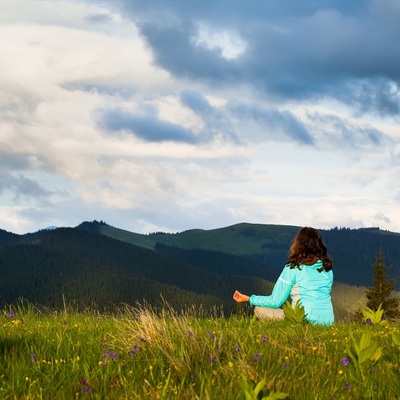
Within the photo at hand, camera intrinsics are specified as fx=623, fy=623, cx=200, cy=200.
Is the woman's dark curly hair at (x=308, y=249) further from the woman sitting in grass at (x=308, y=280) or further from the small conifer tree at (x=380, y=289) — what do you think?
the small conifer tree at (x=380, y=289)

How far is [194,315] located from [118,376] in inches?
236

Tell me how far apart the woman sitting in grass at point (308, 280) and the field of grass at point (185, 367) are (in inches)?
145

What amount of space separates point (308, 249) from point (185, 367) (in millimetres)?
6038

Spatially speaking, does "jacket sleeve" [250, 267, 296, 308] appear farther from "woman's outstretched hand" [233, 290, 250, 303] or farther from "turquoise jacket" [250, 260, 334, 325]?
"woman's outstretched hand" [233, 290, 250, 303]

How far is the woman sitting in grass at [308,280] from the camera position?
11.6 metres

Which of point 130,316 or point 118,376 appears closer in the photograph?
point 118,376

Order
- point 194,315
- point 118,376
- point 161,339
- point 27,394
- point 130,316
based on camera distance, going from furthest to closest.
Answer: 1. point 194,315
2. point 130,316
3. point 161,339
4. point 118,376
5. point 27,394

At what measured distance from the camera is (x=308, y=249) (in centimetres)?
1162

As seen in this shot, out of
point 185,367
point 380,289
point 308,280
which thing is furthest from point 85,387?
point 380,289

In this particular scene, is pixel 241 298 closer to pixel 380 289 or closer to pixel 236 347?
pixel 236 347

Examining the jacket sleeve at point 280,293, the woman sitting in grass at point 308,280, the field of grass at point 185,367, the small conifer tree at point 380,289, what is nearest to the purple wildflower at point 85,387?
the field of grass at point 185,367

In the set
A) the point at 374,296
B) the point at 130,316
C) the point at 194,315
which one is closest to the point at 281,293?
the point at 194,315

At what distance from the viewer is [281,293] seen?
467 inches

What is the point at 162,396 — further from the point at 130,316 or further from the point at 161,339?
the point at 130,316
